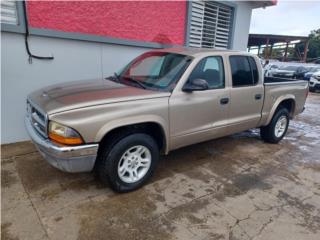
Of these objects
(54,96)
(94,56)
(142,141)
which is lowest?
(142,141)

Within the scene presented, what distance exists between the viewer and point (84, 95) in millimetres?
3086

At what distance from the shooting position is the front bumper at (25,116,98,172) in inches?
106

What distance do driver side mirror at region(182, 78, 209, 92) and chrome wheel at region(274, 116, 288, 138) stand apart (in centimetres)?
268

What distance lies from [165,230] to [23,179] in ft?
6.96

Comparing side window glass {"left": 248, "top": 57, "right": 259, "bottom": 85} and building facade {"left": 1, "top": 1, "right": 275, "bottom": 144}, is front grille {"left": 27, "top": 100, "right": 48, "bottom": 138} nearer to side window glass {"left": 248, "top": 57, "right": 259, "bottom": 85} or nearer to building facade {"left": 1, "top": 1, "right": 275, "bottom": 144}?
building facade {"left": 1, "top": 1, "right": 275, "bottom": 144}

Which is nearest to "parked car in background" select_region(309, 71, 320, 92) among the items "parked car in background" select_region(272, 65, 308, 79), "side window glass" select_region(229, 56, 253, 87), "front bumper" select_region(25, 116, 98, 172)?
"parked car in background" select_region(272, 65, 308, 79)

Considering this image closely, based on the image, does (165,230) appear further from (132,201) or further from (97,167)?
(97,167)

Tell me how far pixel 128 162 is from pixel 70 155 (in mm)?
777

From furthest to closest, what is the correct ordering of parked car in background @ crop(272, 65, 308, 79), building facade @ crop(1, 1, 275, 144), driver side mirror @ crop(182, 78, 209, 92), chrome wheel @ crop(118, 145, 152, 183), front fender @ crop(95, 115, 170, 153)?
parked car in background @ crop(272, 65, 308, 79), building facade @ crop(1, 1, 275, 144), driver side mirror @ crop(182, 78, 209, 92), chrome wheel @ crop(118, 145, 152, 183), front fender @ crop(95, 115, 170, 153)

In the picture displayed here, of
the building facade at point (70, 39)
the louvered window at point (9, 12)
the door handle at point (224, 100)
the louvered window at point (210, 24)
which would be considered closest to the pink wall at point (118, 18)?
the building facade at point (70, 39)

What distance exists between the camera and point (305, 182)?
3.88 metres

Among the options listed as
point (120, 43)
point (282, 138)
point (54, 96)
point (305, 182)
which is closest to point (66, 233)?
point (54, 96)

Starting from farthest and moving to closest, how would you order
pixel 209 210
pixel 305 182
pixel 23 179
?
pixel 305 182 < pixel 23 179 < pixel 209 210

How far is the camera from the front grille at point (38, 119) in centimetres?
286
